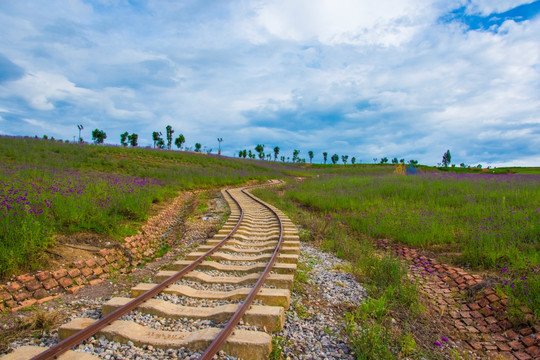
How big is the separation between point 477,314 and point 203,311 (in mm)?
4446

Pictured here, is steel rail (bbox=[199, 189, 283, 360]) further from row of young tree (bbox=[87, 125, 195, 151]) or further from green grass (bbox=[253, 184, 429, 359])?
row of young tree (bbox=[87, 125, 195, 151])

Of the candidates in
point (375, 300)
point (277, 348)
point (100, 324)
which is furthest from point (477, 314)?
point (100, 324)

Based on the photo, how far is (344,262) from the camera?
282 inches

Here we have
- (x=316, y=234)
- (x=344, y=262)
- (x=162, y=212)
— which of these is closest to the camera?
(x=344, y=262)

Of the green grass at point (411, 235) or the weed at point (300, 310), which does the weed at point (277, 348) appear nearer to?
the weed at point (300, 310)

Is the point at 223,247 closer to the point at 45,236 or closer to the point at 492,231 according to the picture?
the point at 45,236

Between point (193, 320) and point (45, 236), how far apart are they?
13.3 ft

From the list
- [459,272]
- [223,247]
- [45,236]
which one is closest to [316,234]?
[223,247]

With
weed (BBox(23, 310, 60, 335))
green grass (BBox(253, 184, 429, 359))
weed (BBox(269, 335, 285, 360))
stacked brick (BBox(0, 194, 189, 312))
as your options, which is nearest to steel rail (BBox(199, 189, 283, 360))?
weed (BBox(269, 335, 285, 360))

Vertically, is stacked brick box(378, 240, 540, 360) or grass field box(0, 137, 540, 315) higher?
grass field box(0, 137, 540, 315)

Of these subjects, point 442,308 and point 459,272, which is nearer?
point 442,308

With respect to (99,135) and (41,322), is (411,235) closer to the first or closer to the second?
(41,322)

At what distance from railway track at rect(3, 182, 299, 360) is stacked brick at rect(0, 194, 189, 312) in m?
1.56

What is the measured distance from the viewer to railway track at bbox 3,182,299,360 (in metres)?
3.27
